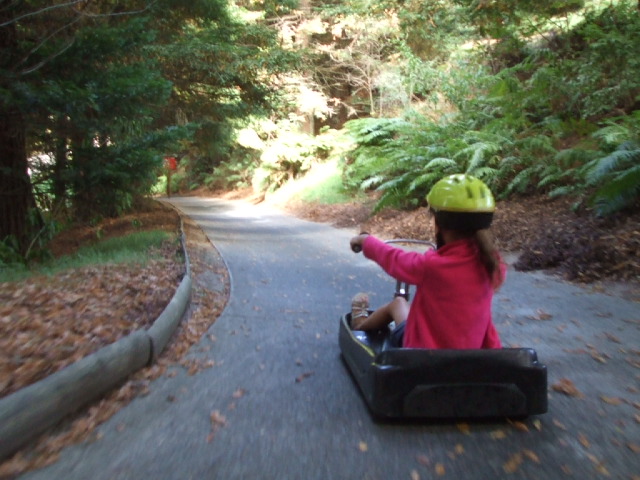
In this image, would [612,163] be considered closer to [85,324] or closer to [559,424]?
[559,424]

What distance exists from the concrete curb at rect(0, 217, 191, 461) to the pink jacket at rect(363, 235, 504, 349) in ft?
7.11

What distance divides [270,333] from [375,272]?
12.8ft

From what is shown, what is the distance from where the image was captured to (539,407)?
138 inches

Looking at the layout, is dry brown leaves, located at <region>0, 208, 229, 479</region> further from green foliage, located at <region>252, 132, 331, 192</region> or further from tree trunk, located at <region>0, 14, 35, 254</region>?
green foliage, located at <region>252, 132, 331, 192</region>

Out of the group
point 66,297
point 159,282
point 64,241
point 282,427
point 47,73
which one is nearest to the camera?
point 282,427

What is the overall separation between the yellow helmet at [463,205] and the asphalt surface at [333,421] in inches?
51.5

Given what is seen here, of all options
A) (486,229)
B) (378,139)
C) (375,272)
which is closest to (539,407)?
(486,229)

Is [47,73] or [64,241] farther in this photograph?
[64,241]

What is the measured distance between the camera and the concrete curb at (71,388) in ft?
10.2

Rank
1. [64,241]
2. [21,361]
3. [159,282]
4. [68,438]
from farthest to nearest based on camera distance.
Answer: [64,241], [159,282], [21,361], [68,438]

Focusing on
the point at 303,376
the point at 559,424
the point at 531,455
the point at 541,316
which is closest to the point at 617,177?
the point at 541,316

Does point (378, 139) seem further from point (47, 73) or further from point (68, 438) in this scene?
point (68, 438)

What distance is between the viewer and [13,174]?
10.6 metres

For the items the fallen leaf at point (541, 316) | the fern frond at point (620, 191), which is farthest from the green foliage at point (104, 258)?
the fern frond at point (620, 191)
